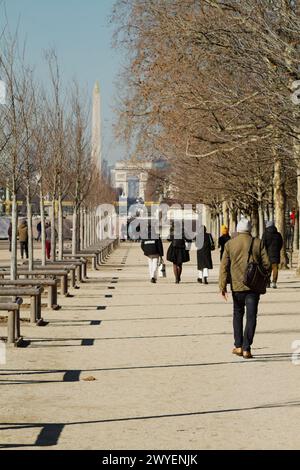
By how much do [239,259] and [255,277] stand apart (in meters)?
0.34

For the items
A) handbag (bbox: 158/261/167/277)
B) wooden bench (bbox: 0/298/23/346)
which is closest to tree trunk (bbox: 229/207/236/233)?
handbag (bbox: 158/261/167/277)

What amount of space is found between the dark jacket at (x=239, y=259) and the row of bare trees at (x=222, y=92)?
5075 millimetres

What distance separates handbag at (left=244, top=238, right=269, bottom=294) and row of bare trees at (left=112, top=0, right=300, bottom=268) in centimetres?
538

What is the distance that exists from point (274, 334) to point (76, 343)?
299cm

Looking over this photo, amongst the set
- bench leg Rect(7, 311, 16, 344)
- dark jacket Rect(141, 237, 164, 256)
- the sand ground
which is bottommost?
the sand ground

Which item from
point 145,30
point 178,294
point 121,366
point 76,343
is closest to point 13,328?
point 76,343

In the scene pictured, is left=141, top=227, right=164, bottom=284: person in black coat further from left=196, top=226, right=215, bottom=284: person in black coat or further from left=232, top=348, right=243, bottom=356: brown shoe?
left=232, top=348, right=243, bottom=356: brown shoe

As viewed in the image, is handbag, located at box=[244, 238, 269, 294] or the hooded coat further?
the hooded coat

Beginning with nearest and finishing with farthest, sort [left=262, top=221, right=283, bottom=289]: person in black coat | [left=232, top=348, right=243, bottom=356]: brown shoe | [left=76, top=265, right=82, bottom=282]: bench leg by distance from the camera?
[left=232, top=348, right=243, bottom=356]: brown shoe
[left=262, top=221, right=283, bottom=289]: person in black coat
[left=76, top=265, right=82, bottom=282]: bench leg

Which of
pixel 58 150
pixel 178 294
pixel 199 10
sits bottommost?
pixel 178 294

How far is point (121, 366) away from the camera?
47.9 ft

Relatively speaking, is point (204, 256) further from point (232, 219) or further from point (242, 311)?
point (232, 219)

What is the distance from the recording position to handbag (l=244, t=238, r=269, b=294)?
15469mm
